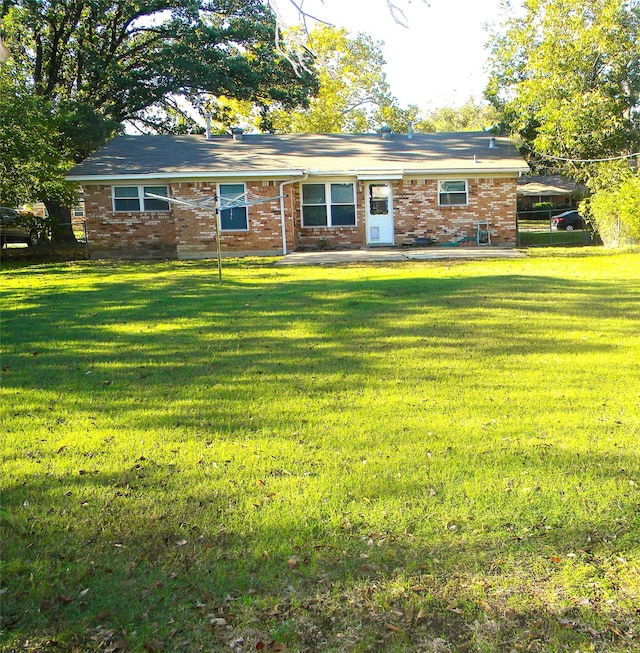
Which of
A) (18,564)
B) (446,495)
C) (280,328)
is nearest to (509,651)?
(446,495)

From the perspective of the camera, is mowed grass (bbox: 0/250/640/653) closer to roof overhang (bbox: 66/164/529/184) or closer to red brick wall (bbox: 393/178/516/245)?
roof overhang (bbox: 66/164/529/184)

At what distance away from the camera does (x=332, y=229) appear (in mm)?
22203

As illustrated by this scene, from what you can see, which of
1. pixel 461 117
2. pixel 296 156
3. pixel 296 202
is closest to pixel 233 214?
pixel 296 202

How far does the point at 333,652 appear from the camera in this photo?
2.62 m

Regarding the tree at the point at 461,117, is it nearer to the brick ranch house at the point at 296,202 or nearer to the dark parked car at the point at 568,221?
the dark parked car at the point at 568,221

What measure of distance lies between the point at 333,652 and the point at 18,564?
1.58 metres

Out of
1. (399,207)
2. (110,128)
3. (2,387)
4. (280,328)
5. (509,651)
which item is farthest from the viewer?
(110,128)

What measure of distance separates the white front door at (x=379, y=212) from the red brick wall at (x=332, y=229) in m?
0.18

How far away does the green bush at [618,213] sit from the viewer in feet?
61.2

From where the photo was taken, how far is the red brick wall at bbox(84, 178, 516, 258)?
21328 mm

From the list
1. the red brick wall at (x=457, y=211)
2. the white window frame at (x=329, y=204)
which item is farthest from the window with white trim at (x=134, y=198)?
the red brick wall at (x=457, y=211)

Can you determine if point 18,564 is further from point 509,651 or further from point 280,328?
point 280,328

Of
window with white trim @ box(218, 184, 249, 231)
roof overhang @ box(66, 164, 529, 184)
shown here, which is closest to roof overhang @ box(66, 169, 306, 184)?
roof overhang @ box(66, 164, 529, 184)

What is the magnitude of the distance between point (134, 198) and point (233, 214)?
332 centimetres
